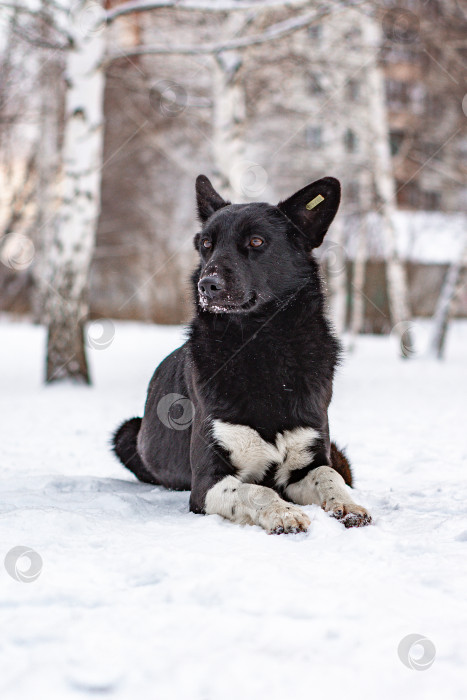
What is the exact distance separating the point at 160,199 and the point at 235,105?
17.4m

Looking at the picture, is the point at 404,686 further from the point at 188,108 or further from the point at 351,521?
the point at 188,108

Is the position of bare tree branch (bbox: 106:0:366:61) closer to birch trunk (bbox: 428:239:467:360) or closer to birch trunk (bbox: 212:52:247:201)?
birch trunk (bbox: 212:52:247:201)

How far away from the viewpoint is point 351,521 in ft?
9.12

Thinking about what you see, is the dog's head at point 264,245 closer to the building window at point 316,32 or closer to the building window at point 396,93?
the building window at point 316,32

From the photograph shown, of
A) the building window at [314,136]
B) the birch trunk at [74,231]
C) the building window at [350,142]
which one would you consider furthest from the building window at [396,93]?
the birch trunk at [74,231]

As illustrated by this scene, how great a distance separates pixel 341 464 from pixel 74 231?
20.4 feet

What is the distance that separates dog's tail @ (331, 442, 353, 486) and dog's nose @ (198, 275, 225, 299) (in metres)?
1.10

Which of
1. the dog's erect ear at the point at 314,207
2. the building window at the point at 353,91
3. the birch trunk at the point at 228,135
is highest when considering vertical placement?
the building window at the point at 353,91

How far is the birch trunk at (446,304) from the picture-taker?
44.5 ft

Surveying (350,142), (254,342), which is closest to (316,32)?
(350,142)

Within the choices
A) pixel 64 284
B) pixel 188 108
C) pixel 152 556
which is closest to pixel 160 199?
pixel 188 108

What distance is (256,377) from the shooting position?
321 cm

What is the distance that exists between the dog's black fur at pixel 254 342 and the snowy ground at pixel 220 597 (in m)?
0.30

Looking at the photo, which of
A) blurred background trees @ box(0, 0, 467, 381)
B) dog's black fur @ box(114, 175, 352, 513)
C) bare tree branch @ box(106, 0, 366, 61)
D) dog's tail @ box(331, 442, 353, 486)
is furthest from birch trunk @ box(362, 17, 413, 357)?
dog's black fur @ box(114, 175, 352, 513)
